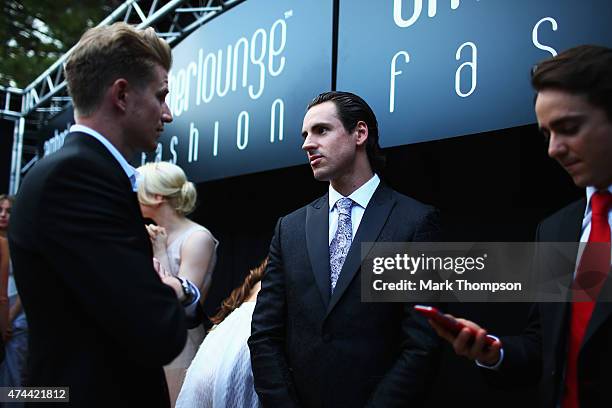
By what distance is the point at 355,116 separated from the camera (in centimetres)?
211

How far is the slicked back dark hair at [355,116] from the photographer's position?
2.09 meters

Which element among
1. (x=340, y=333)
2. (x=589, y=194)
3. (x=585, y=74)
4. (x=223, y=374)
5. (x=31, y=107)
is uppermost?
(x=31, y=107)

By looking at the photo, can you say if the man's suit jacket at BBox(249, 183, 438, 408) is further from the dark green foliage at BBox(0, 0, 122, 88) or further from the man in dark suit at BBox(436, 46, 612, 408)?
the dark green foliage at BBox(0, 0, 122, 88)

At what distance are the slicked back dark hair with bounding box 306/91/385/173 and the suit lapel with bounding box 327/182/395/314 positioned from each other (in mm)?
217

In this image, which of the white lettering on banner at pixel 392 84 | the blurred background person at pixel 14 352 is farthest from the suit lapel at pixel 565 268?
the blurred background person at pixel 14 352

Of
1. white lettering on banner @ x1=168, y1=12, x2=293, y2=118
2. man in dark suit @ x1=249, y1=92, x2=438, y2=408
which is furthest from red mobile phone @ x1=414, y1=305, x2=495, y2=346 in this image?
white lettering on banner @ x1=168, y1=12, x2=293, y2=118

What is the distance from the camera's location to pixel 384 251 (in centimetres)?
184

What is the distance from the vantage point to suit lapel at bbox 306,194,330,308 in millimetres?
1855

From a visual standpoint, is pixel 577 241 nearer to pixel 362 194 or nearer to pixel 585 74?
pixel 585 74

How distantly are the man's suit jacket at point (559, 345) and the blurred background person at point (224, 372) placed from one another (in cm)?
103

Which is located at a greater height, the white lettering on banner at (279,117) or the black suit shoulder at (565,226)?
the white lettering on banner at (279,117)

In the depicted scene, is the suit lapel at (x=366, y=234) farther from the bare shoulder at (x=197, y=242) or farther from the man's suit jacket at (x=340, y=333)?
the bare shoulder at (x=197, y=242)

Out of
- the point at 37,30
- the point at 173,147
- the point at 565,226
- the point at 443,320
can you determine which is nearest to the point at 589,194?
the point at 565,226

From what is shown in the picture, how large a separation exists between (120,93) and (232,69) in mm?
2407
